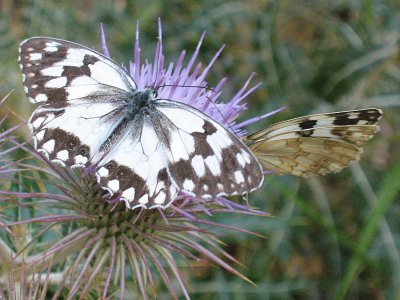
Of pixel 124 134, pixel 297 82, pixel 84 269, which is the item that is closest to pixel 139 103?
pixel 124 134

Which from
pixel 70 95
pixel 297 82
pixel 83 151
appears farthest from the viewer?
pixel 297 82

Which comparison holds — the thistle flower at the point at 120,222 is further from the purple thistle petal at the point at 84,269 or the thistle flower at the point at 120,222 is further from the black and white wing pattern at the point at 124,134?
the black and white wing pattern at the point at 124,134

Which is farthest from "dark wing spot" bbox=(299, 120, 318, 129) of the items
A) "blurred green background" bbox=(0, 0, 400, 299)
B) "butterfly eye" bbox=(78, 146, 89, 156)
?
"blurred green background" bbox=(0, 0, 400, 299)

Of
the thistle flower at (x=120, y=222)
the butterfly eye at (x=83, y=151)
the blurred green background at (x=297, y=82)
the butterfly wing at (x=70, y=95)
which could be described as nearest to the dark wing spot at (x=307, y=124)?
the thistle flower at (x=120, y=222)

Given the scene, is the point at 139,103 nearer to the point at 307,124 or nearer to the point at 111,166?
the point at 111,166

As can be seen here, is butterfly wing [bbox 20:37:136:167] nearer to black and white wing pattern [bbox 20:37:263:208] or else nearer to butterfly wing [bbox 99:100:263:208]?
black and white wing pattern [bbox 20:37:263:208]

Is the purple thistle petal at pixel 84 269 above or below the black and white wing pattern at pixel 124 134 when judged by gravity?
below

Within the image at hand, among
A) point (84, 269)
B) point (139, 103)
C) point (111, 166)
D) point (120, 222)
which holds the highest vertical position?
point (139, 103)
